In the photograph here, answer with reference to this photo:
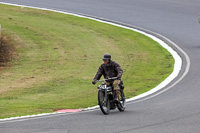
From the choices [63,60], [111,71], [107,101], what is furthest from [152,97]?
[63,60]

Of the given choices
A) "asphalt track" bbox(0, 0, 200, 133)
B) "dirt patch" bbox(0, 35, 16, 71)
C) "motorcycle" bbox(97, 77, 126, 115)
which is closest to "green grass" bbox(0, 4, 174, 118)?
"dirt patch" bbox(0, 35, 16, 71)

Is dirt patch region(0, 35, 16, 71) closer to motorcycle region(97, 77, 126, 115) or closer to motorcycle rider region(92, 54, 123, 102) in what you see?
motorcycle rider region(92, 54, 123, 102)

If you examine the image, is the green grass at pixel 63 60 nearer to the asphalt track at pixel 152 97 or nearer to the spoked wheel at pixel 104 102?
the asphalt track at pixel 152 97

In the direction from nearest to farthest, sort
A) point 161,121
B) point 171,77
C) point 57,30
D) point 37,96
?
1. point 161,121
2. point 37,96
3. point 171,77
4. point 57,30

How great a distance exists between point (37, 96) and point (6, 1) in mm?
20135

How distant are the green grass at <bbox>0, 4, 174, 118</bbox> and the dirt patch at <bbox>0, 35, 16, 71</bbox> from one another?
0.28 meters

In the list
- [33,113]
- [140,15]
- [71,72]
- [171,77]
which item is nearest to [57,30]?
[140,15]

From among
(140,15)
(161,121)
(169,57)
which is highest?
(140,15)

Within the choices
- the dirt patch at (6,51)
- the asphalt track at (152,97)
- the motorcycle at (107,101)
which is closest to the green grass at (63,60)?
the dirt patch at (6,51)

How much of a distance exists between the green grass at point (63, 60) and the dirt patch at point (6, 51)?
0.28 m

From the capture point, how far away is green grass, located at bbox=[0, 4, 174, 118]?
20.0 meters

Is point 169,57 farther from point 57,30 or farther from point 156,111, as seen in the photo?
point 156,111

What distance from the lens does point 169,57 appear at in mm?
27234

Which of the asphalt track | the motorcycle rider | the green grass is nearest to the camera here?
the asphalt track
